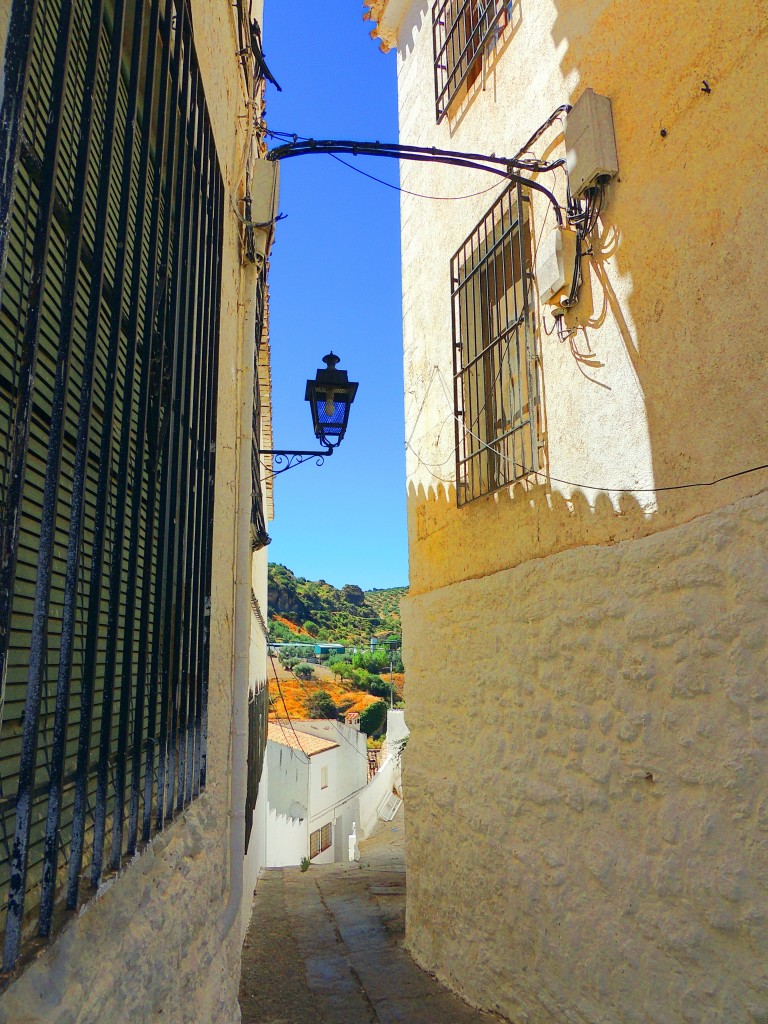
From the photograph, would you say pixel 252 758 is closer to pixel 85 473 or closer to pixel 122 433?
pixel 122 433

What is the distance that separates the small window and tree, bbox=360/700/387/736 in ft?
40.1

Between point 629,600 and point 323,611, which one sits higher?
point 323,611

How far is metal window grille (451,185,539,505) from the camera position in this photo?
4.95 meters

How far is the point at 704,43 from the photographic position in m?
3.45

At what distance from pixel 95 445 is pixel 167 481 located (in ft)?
1.45

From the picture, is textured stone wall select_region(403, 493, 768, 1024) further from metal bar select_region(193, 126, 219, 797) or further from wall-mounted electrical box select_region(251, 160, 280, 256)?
wall-mounted electrical box select_region(251, 160, 280, 256)

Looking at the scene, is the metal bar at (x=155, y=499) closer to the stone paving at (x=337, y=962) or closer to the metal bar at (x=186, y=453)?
the metal bar at (x=186, y=453)

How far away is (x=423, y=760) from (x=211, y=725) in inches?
111

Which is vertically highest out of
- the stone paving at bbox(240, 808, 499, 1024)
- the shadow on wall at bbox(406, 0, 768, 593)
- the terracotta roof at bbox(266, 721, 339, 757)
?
the shadow on wall at bbox(406, 0, 768, 593)

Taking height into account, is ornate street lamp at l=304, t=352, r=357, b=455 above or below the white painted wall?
above

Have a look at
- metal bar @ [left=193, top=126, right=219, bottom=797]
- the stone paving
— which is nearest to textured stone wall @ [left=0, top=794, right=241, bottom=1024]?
metal bar @ [left=193, top=126, right=219, bottom=797]

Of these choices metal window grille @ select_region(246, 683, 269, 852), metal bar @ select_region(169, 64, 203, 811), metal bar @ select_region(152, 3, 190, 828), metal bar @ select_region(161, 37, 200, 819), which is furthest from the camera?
metal window grille @ select_region(246, 683, 269, 852)

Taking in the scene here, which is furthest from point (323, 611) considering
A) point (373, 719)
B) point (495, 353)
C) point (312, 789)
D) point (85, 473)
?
point (85, 473)

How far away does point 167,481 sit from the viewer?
2.60 metres
